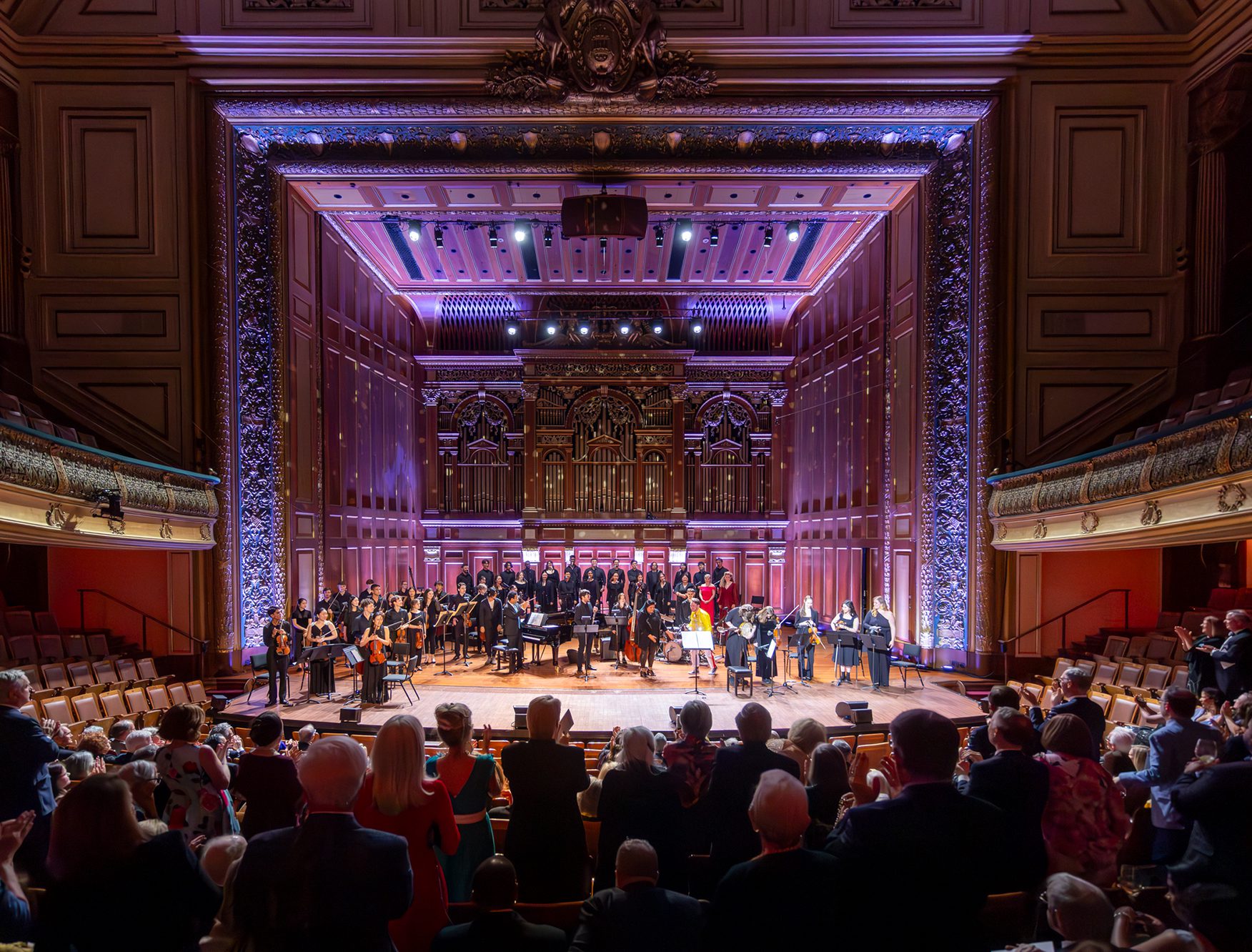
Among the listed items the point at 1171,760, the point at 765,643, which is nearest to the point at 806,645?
the point at 765,643

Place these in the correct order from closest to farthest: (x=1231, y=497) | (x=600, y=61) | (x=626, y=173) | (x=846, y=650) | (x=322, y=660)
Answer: (x=1231, y=497) → (x=322, y=660) → (x=600, y=61) → (x=846, y=650) → (x=626, y=173)

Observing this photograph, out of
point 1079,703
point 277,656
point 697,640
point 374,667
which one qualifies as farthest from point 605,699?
point 1079,703

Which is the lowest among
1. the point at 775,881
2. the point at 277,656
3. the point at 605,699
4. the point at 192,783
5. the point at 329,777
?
the point at 605,699

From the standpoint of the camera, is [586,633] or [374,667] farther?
[586,633]

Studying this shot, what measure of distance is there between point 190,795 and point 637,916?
8.64 ft

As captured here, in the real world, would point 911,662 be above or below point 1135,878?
below

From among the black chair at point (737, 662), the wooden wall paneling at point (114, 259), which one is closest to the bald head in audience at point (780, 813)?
the black chair at point (737, 662)

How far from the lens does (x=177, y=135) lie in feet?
33.9

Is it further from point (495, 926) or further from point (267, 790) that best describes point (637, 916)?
point (267, 790)

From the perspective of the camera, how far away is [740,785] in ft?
10.4

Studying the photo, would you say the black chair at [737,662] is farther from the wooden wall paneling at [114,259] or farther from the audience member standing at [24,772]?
the wooden wall paneling at [114,259]

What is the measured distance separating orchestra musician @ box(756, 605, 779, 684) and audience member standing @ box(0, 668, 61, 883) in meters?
8.29

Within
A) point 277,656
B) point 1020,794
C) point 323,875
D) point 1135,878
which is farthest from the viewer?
point 277,656

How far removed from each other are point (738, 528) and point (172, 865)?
17.8 metres
